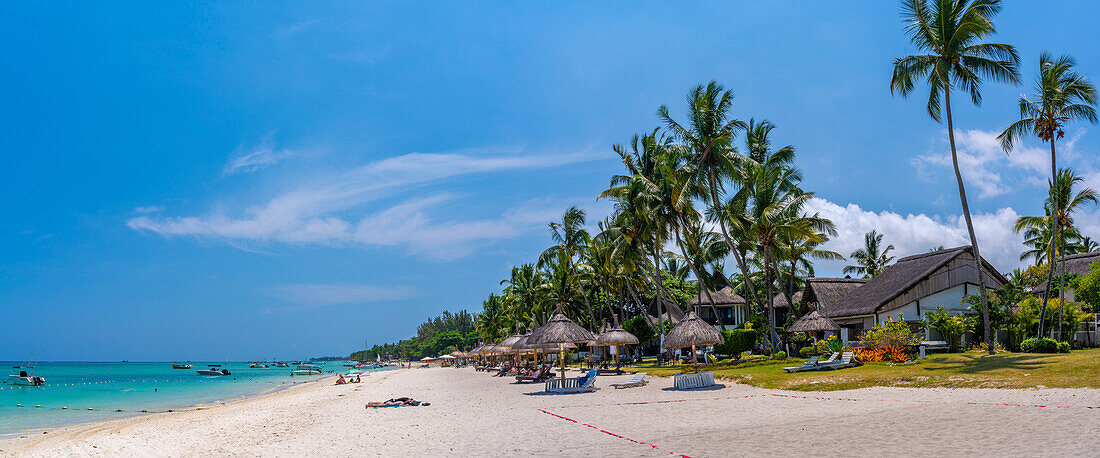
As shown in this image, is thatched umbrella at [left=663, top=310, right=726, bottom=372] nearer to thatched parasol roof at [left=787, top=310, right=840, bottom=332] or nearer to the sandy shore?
the sandy shore

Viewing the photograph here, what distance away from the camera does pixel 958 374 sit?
15.0 meters

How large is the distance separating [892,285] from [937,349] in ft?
18.0

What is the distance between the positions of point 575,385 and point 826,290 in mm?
19197

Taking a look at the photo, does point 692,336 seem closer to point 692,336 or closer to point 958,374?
point 692,336

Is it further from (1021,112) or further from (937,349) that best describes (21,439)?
(1021,112)

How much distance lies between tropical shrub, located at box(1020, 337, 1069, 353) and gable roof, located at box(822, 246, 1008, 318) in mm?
6157

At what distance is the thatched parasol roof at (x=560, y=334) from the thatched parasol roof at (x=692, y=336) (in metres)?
3.50

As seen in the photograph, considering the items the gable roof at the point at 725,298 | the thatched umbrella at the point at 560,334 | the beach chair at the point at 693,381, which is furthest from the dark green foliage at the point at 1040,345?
the gable roof at the point at 725,298

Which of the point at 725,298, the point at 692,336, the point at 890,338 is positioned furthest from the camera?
the point at 725,298

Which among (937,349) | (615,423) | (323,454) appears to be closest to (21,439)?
(323,454)

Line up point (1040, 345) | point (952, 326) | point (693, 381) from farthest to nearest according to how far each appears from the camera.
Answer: point (952, 326) < point (1040, 345) < point (693, 381)

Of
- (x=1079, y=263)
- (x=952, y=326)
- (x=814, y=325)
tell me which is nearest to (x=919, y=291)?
(x=814, y=325)

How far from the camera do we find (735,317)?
44.7 metres

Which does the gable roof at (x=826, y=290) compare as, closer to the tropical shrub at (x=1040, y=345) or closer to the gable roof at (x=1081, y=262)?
the gable roof at (x=1081, y=262)
